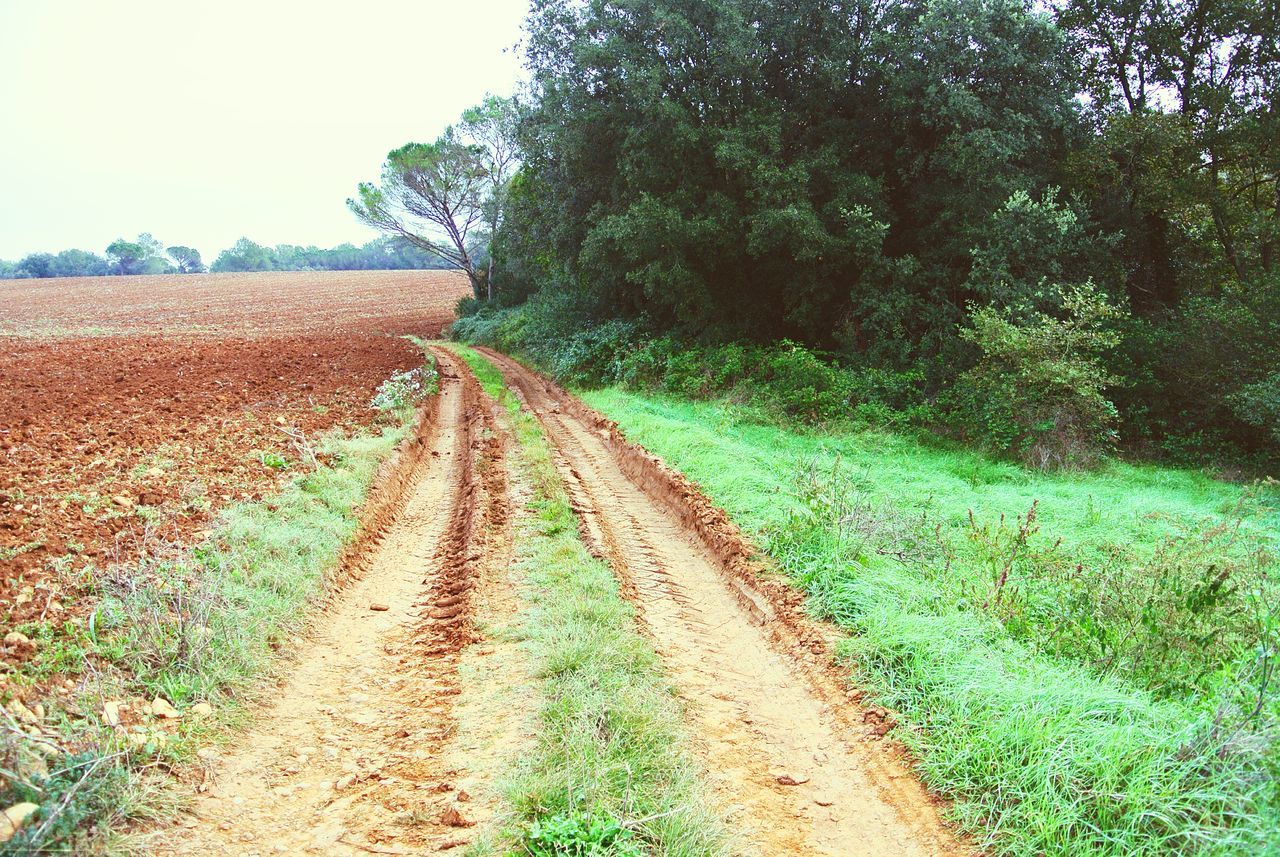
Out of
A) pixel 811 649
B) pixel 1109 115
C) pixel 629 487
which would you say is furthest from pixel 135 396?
pixel 1109 115

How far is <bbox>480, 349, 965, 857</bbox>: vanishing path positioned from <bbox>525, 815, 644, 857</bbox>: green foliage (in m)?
0.66

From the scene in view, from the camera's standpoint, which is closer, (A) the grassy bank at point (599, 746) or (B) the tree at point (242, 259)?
(A) the grassy bank at point (599, 746)

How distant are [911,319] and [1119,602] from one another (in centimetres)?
1108

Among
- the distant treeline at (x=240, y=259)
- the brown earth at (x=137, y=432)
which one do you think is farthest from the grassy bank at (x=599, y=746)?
the distant treeline at (x=240, y=259)

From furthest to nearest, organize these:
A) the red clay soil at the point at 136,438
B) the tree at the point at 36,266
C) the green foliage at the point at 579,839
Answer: the tree at the point at 36,266
the red clay soil at the point at 136,438
the green foliage at the point at 579,839

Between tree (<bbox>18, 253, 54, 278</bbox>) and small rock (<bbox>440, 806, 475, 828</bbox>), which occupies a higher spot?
tree (<bbox>18, 253, 54, 278</bbox>)

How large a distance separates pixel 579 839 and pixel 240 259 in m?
138

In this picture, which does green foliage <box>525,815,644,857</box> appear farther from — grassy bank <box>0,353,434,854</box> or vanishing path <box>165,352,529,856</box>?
grassy bank <box>0,353,434,854</box>

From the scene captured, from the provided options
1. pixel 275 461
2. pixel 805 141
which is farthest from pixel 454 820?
pixel 805 141

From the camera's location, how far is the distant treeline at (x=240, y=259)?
331 ft

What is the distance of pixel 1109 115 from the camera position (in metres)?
15.7

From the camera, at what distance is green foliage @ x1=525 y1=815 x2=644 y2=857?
10.5ft

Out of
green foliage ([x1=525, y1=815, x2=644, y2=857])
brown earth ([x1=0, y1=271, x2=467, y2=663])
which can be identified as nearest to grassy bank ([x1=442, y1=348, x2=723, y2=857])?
green foliage ([x1=525, y1=815, x2=644, y2=857])

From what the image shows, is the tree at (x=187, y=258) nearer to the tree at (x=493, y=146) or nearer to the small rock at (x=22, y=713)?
the tree at (x=493, y=146)
